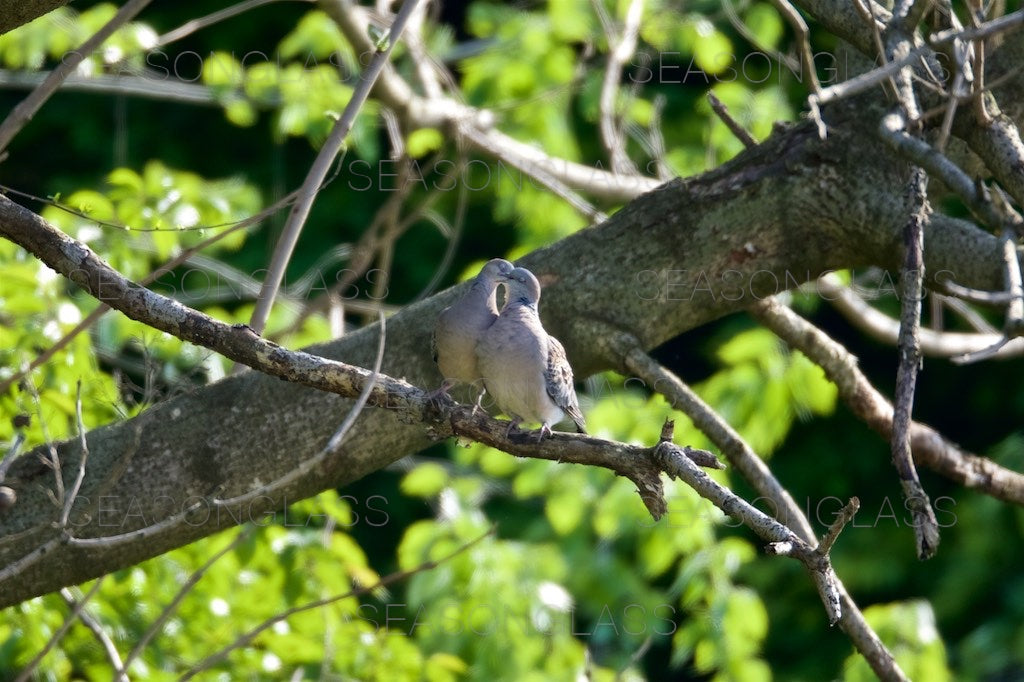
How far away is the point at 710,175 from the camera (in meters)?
2.52

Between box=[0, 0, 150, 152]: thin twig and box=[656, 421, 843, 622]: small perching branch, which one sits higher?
box=[0, 0, 150, 152]: thin twig

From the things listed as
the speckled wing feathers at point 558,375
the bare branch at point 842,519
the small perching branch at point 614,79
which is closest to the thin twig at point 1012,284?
the bare branch at point 842,519

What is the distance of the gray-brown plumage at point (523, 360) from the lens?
236 centimetres

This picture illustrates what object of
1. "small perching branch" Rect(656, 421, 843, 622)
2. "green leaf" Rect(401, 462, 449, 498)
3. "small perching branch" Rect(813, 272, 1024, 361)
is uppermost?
"small perching branch" Rect(656, 421, 843, 622)

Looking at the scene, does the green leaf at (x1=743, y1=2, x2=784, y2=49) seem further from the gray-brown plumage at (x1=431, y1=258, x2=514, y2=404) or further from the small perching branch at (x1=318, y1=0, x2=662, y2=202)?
the gray-brown plumage at (x1=431, y1=258, x2=514, y2=404)

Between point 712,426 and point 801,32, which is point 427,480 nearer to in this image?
point 712,426

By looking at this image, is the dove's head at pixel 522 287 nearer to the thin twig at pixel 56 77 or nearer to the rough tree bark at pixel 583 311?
the rough tree bark at pixel 583 311

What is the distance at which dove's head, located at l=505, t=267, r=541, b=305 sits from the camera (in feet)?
7.86

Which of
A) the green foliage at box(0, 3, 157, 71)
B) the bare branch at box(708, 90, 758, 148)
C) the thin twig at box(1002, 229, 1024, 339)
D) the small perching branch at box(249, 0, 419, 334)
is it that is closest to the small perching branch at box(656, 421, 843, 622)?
the thin twig at box(1002, 229, 1024, 339)

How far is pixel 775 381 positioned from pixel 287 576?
175cm

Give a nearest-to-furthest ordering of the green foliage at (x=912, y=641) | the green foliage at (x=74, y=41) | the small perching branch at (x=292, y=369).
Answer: the small perching branch at (x=292, y=369) → the green foliage at (x=912, y=641) → the green foliage at (x=74, y=41)

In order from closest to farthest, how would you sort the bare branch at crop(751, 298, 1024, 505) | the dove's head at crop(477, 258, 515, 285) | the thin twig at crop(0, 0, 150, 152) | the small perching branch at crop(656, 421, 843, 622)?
1. the small perching branch at crop(656, 421, 843, 622)
2. the thin twig at crop(0, 0, 150, 152)
3. the dove's head at crop(477, 258, 515, 285)
4. the bare branch at crop(751, 298, 1024, 505)

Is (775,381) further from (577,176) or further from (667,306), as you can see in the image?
(667,306)

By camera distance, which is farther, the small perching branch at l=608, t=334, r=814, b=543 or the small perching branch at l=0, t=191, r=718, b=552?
the small perching branch at l=608, t=334, r=814, b=543
